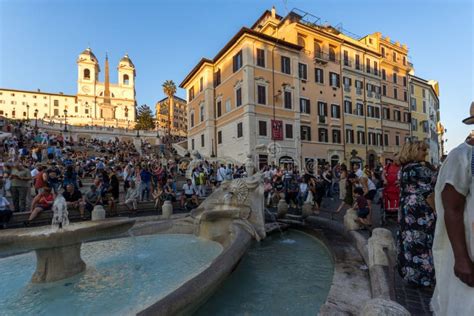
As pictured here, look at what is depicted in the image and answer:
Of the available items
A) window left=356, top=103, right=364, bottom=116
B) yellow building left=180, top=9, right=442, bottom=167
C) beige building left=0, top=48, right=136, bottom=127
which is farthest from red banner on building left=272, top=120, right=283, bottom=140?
beige building left=0, top=48, right=136, bottom=127

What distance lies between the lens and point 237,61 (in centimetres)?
2692

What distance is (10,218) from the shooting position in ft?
25.5

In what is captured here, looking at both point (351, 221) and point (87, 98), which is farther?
point (87, 98)

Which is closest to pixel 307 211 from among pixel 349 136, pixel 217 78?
pixel 217 78

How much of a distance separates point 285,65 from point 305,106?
4.44 meters

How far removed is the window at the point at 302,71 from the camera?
28592mm

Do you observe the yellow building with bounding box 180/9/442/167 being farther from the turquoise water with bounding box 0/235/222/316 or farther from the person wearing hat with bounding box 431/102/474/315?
the person wearing hat with bounding box 431/102/474/315

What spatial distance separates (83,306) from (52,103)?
108 meters

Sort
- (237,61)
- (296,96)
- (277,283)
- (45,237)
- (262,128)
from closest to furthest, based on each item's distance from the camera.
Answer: (45,237) → (277,283) → (262,128) → (237,61) → (296,96)

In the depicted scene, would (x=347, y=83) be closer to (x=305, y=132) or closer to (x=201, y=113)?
(x=305, y=132)

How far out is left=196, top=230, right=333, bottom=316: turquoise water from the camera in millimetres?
3549

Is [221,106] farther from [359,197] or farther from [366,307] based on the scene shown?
[366,307]

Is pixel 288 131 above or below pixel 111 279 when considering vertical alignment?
above

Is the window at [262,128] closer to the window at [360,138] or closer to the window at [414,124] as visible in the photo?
the window at [360,138]
